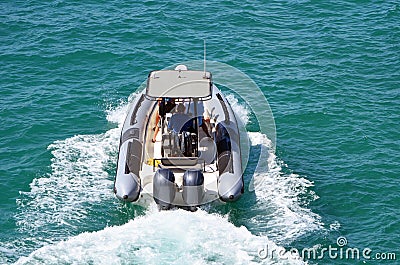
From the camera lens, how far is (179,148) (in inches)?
1217

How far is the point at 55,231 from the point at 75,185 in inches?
127

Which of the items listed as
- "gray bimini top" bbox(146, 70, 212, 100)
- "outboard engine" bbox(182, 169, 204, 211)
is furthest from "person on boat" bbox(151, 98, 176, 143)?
"outboard engine" bbox(182, 169, 204, 211)

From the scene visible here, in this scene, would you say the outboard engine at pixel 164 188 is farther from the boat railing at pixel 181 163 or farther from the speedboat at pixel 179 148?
the boat railing at pixel 181 163

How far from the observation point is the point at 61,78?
40.4 metres

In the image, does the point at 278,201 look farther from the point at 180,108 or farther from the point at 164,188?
the point at 180,108

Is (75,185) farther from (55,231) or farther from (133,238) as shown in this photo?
(133,238)

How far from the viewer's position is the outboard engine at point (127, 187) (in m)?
29.0

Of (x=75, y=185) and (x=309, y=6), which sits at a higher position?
(x=309, y=6)

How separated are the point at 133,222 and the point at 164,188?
1783 millimetres

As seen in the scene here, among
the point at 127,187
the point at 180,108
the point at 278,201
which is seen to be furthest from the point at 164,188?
the point at 180,108

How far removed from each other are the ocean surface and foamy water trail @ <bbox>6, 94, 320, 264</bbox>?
0.23 feet

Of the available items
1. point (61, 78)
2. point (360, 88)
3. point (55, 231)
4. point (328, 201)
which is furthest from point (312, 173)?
point (61, 78)

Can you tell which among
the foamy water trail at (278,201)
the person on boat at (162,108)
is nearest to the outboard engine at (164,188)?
the foamy water trail at (278,201)

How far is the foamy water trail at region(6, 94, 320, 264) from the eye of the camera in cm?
2700
